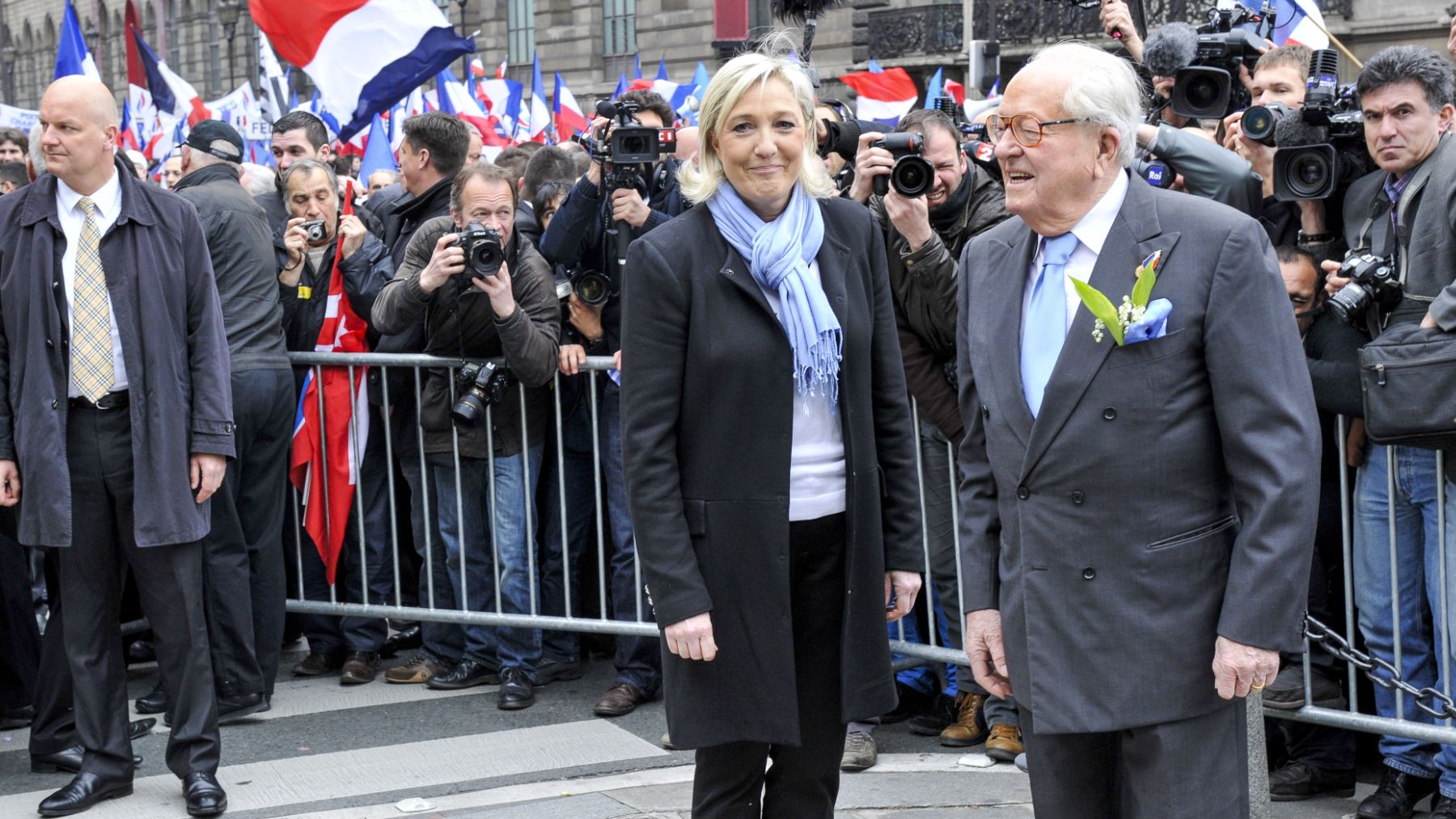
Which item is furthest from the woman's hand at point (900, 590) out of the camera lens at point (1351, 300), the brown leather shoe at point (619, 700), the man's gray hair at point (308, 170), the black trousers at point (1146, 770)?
the man's gray hair at point (308, 170)

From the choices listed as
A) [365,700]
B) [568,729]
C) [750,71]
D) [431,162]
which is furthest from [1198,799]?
[431,162]

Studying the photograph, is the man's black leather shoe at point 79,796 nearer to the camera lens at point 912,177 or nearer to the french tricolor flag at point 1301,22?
the camera lens at point 912,177

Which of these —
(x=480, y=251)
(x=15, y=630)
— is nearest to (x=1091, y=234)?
(x=480, y=251)

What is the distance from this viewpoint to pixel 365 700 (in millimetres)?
6641

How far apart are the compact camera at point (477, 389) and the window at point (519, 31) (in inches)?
1653

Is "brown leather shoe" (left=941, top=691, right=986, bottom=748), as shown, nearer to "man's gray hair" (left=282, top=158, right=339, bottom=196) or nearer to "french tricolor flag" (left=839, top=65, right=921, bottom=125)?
"man's gray hair" (left=282, top=158, right=339, bottom=196)

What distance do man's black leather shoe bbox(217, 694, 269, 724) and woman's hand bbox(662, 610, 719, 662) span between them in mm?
3236

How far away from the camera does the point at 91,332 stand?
17.1 feet

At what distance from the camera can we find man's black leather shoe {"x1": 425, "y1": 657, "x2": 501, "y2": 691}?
22.2 feet

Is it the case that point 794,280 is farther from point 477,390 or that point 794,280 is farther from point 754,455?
point 477,390

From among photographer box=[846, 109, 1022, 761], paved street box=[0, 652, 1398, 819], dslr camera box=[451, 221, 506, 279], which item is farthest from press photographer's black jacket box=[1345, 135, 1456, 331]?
dslr camera box=[451, 221, 506, 279]

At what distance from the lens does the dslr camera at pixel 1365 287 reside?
4840mm

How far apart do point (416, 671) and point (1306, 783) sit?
3580 mm

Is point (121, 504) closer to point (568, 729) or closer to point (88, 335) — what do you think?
point (88, 335)
